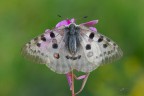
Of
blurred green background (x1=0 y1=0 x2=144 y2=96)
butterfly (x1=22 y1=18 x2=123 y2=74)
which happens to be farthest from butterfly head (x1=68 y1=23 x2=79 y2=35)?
blurred green background (x1=0 y1=0 x2=144 y2=96)

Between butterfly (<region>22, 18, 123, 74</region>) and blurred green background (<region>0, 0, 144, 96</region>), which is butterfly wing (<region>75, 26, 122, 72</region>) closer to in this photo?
butterfly (<region>22, 18, 123, 74</region>)

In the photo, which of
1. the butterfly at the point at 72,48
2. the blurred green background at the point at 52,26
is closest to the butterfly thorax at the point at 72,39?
the butterfly at the point at 72,48

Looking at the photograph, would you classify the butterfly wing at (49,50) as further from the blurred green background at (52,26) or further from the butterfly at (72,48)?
the blurred green background at (52,26)

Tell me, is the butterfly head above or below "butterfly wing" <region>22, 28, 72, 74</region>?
above

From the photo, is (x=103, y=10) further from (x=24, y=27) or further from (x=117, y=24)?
(x=24, y=27)

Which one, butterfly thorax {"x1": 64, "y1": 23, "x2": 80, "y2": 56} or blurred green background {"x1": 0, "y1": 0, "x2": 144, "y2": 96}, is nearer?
butterfly thorax {"x1": 64, "y1": 23, "x2": 80, "y2": 56}

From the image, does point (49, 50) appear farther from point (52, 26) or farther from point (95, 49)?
point (52, 26)

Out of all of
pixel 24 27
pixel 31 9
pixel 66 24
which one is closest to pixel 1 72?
pixel 24 27
